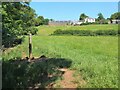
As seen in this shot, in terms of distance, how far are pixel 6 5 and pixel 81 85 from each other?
533 cm

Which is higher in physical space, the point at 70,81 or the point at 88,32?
the point at 88,32

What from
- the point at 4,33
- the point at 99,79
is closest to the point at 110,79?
the point at 99,79

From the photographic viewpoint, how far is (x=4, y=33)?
14.1 m

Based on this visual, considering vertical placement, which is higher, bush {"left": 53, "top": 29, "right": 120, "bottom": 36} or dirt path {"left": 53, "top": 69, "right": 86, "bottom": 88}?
bush {"left": 53, "top": 29, "right": 120, "bottom": 36}

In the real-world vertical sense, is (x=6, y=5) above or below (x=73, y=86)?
above

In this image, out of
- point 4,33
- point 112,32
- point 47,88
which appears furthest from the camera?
point 112,32

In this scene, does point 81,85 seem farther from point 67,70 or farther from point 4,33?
point 4,33

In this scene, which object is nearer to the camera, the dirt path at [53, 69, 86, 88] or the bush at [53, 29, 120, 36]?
the dirt path at [53, 69, 86, 88]

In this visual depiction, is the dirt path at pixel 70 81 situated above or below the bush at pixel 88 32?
below

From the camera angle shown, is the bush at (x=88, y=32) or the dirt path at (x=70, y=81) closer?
the dirt path at (x=70, y=81)

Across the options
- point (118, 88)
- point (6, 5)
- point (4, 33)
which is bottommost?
point (118, 88)

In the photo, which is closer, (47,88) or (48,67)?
(47,88)

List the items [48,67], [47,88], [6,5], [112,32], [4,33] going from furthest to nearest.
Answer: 1. [112,32]
2. [4,33]
3. [6,5]
4. [48,67]
5. [47,88]

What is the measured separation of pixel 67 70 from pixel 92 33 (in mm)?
36631
